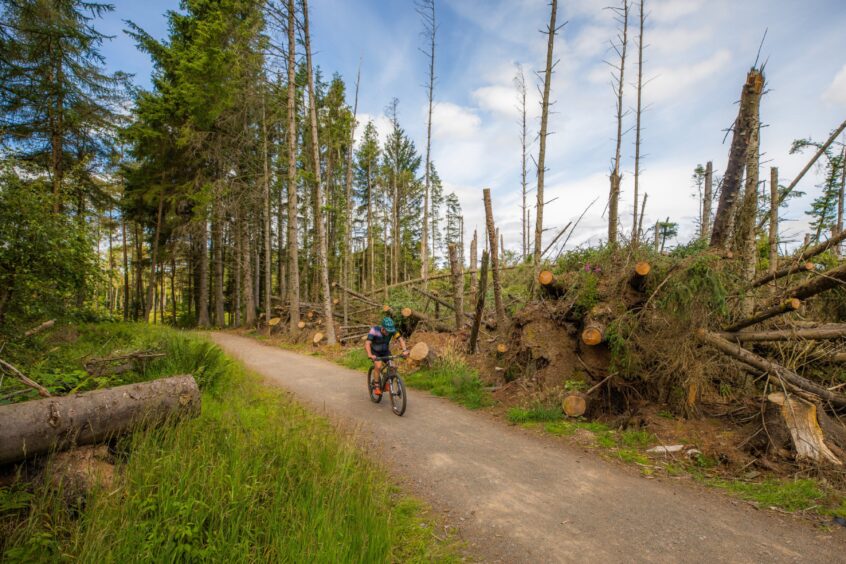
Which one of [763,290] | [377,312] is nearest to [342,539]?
[763,290]

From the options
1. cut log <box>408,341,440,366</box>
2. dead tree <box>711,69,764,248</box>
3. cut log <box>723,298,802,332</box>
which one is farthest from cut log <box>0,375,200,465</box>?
dead tree <box>711,69,764,248</box>

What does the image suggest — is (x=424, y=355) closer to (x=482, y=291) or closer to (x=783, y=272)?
(x=482, y=291)

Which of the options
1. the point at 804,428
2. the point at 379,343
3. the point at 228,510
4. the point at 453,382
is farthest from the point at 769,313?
the point at 228,510

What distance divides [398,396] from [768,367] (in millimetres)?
5735

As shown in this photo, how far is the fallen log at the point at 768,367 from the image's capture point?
4863 millimetres

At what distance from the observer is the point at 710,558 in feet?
9.69

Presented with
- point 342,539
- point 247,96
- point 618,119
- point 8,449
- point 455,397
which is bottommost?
point 455,397

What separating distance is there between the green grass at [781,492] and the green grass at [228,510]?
3.43 m

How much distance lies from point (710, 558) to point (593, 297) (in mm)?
4539

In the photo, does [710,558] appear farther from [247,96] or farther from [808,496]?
[247,96]

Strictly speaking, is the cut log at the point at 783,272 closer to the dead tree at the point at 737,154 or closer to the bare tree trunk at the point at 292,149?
the dead tree at the point at 737,154

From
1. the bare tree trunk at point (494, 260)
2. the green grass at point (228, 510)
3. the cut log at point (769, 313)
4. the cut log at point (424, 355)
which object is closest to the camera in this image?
the green grass at point (228, 510)

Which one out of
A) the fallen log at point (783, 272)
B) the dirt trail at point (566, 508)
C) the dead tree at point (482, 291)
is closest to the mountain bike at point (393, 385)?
the dirt trail at point (566, 508)

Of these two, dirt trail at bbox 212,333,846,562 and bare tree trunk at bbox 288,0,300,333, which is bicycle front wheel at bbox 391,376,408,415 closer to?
dirt trail at bbox 212,333,846,562
